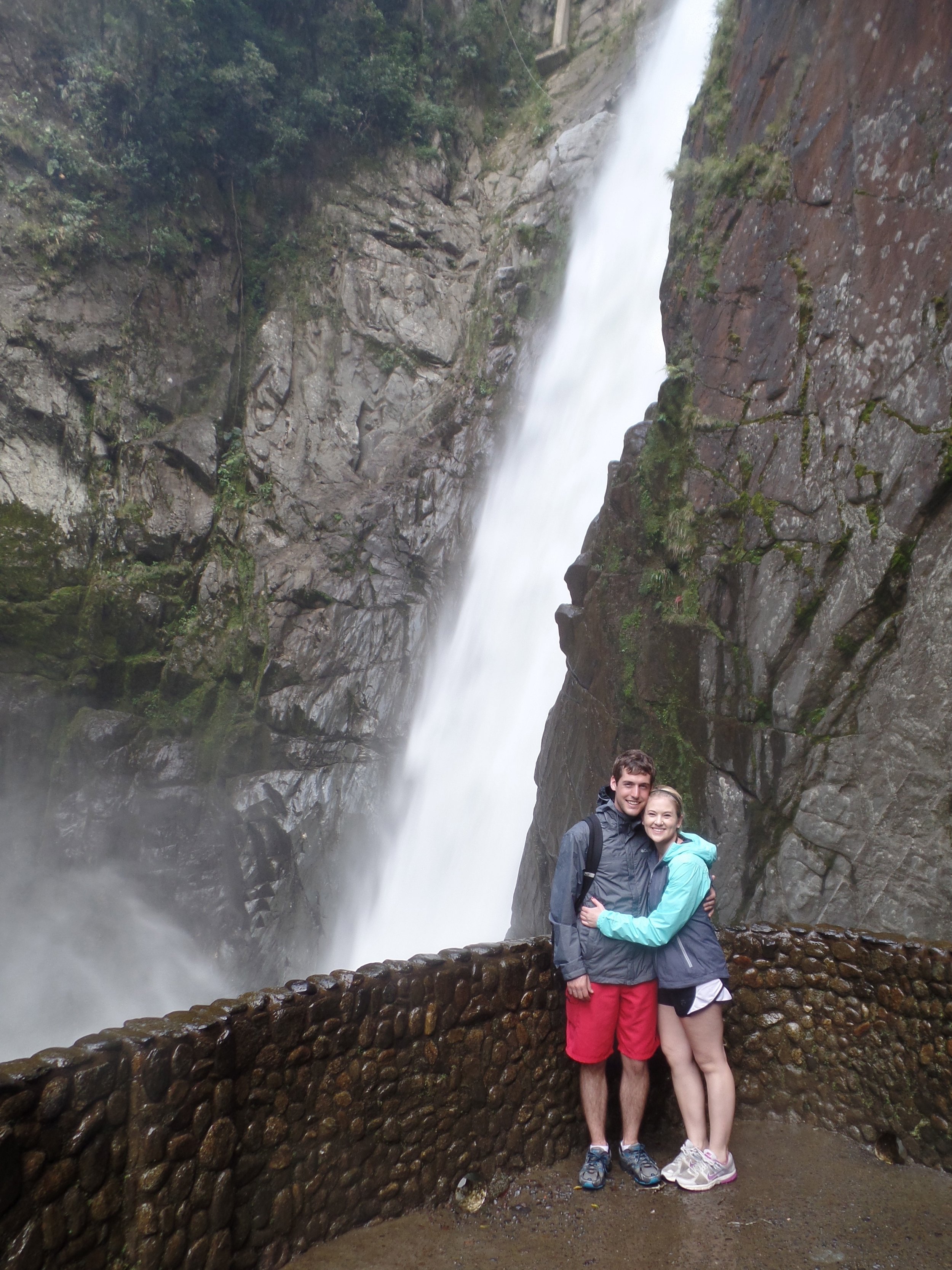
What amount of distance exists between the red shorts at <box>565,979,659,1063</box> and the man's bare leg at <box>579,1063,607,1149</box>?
3.5 inches

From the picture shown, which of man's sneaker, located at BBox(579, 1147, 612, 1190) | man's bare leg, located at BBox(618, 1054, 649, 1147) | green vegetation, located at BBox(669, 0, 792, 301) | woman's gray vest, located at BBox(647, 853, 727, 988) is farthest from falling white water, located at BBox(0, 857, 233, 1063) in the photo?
green vegetation, located at BBox(669, 0, 792, 301)

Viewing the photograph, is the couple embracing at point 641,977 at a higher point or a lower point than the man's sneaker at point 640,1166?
higher

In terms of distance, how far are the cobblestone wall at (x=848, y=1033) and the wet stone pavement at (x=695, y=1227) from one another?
23 cm

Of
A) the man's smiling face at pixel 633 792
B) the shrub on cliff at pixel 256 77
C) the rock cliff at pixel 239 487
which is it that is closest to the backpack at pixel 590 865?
the man's smiling face at pixel 633 792

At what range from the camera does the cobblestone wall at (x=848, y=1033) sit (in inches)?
Result: 144

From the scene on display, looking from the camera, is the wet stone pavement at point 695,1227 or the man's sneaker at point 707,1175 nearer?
the wet stone pavement at point 695,1227

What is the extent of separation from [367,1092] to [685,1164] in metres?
1.50

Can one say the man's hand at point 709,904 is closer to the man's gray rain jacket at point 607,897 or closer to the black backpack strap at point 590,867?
the man's gray rain jacket at point 607,897

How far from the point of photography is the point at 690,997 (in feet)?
11.3

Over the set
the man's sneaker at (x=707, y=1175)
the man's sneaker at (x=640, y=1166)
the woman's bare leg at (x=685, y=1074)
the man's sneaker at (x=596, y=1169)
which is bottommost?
the man's sneaker at (x=596, y=1169)

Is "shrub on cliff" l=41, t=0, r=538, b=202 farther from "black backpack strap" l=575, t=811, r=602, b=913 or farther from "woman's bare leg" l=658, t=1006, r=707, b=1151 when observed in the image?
"woman's bare leg" l=658, t=1006, r=707, b=1151

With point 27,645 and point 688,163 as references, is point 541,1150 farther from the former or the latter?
point 27,645

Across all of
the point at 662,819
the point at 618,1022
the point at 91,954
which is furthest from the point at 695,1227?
the point at 91,954

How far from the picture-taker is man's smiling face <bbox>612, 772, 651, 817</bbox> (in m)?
3.55
